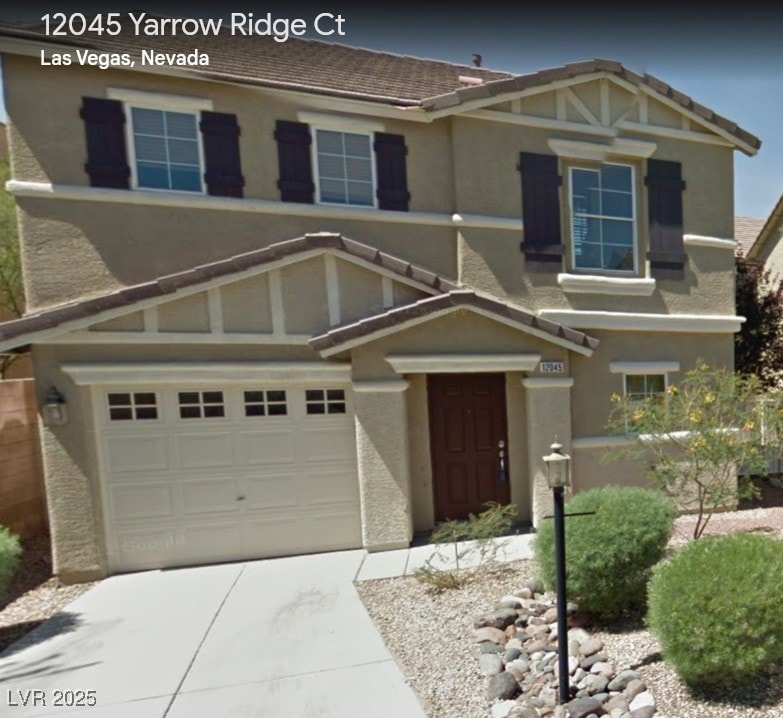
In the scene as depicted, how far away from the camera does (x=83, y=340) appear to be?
5.24 m

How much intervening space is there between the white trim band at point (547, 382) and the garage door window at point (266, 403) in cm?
361

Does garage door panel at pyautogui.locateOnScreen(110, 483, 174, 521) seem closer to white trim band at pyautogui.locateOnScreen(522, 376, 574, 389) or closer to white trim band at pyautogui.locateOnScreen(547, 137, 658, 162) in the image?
white trim band at pyautogui.locateOnScreen(522, 376, 574, 389)

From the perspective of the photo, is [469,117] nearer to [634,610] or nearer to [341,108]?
[341,108]

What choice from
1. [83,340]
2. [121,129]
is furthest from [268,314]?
[121,129]

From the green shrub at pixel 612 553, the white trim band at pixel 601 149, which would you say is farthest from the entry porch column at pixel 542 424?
the white trim band at pixel 601 149

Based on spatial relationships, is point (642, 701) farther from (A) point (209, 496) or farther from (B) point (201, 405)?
(B) point (201, 405)

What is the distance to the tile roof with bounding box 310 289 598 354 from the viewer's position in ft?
18.7

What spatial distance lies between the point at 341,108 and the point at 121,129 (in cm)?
301

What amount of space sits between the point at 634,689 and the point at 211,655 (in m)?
3.43

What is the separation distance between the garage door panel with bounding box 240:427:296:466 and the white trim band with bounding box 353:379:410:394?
110 cm

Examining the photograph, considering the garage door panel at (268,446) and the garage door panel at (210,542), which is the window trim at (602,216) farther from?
the garage door panel at (210,542)

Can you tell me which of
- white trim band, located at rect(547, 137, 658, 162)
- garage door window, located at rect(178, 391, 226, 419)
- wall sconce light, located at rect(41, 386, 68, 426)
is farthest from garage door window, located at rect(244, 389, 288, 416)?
white trim band, located at rect(547, 137, 658, 162)

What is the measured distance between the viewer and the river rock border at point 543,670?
2.84m

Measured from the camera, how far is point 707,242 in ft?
24.9
